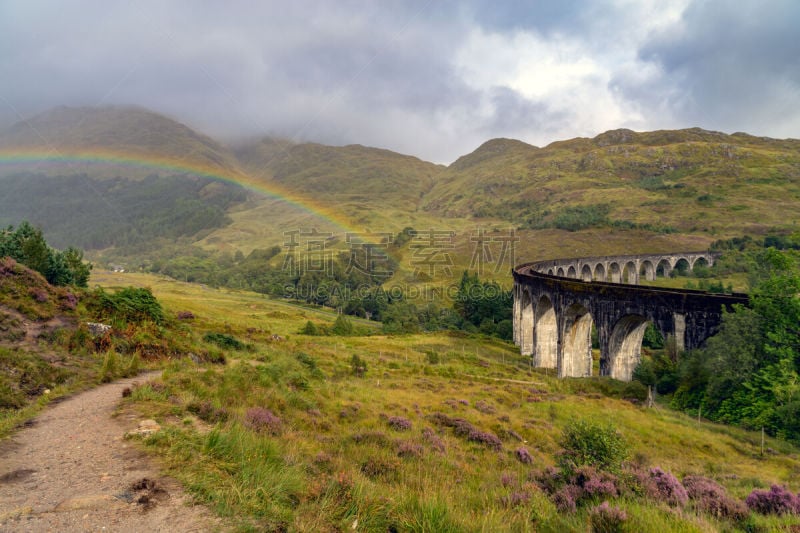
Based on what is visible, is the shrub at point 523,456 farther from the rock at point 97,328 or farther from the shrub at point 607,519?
the rock at point 97,328

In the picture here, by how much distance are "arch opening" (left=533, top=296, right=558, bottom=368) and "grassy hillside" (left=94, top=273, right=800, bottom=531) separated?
16.8 m

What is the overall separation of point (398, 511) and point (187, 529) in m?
2.91

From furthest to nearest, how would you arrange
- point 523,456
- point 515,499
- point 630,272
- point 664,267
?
point 664,267 → point 630,272 → point 523,456 → point 515,499

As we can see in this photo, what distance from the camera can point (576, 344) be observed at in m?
41.4

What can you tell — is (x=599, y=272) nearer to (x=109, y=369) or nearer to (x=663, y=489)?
(x=663, y=489)

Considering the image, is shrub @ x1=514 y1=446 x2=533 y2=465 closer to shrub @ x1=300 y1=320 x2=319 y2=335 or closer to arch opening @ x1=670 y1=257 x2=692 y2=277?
shrub @ x1=300 y1=320 x2=319 y2=335

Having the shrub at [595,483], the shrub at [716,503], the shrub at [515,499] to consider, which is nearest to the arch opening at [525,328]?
the shrub at [716,503]

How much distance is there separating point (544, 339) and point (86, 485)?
161 ft

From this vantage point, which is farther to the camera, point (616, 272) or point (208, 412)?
point (616, 272)

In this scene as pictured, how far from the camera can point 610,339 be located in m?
33.1

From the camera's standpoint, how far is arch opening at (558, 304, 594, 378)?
39750 millimetres

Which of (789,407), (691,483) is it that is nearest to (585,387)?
(789,407)

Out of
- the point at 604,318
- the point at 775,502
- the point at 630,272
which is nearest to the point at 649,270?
the point at 630,272

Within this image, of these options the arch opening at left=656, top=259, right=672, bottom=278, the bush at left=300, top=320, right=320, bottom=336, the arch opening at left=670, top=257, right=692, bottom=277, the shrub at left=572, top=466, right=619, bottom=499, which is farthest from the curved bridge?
the arch opening at left=670, top=257, right=692, bottom=277
